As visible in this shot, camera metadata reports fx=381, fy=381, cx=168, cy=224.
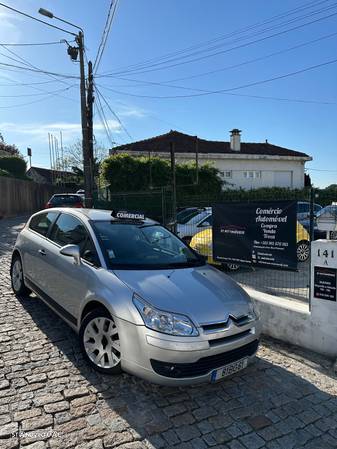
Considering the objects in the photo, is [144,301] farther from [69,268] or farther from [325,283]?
[325,283]

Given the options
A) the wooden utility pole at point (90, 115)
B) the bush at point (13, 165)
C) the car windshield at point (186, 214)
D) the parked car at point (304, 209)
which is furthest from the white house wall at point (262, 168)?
the parked car at point (304, 209)

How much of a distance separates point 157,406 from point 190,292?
1.01 metres

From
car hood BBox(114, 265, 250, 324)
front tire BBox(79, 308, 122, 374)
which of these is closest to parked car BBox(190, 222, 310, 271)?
car hood BBox(114, 265, 250, 324)

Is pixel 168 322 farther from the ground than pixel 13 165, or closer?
closer

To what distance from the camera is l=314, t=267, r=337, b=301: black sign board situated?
Result: 423 cm

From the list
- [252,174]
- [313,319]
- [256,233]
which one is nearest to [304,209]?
[256,233]

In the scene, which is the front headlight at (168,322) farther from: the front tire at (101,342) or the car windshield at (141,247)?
the car windshield at (141,247)

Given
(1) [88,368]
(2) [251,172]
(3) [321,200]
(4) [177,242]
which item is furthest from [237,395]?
(2) [251,172]

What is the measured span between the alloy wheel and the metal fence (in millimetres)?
2543

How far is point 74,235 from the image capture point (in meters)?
4.62

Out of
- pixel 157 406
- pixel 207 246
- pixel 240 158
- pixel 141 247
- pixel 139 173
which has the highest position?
pixel 240 158

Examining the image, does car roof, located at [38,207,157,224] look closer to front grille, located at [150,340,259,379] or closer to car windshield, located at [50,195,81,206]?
front grille, located at [150,340,259,379]

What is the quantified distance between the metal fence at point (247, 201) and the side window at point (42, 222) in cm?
245

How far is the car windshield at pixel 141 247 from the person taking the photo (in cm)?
404
